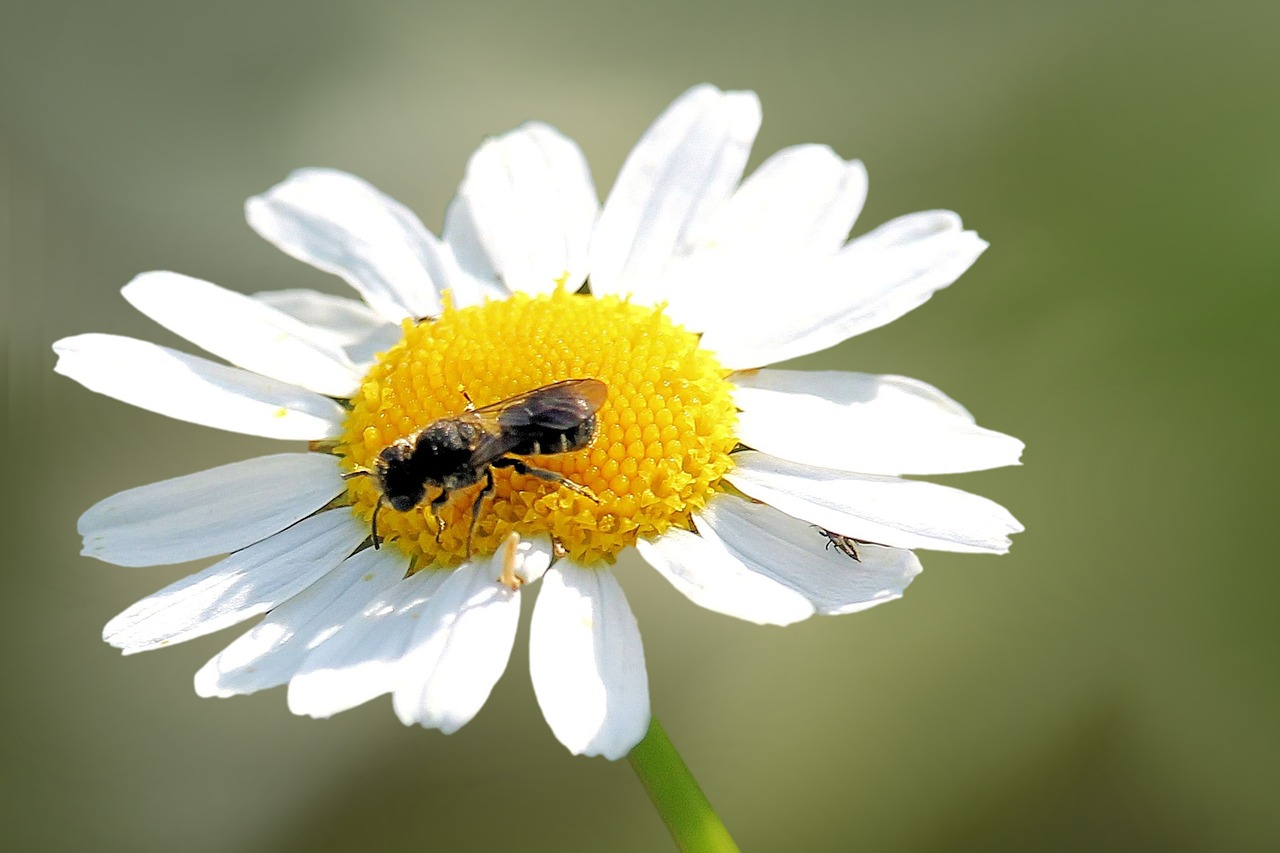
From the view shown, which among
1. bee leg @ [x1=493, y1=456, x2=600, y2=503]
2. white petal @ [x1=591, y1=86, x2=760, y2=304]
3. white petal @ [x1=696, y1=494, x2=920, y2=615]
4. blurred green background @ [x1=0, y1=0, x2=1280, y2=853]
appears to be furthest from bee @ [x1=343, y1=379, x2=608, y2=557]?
blurred green background @ [x1=0, y1=0, x2=1280, y2=853]

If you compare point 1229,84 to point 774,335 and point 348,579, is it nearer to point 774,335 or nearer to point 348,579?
point 774,335

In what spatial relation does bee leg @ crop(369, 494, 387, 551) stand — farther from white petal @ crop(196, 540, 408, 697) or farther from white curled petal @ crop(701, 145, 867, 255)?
white curled petal @ crop(701, 145, 867, 255)

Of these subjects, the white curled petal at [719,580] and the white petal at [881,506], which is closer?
the white curled petal at [719,580]

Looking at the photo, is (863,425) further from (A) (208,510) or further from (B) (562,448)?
(A) (208,510)

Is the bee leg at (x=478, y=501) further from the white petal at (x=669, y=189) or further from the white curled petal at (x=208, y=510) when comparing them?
the white petal at (x=669, y=189)

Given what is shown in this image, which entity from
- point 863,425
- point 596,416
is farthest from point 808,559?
point 596,416

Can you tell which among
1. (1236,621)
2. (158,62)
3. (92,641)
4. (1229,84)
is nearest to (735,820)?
(1236,621)

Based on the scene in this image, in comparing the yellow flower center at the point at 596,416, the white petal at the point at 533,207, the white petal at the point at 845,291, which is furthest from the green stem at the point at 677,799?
the white petal at the point at 533,207
